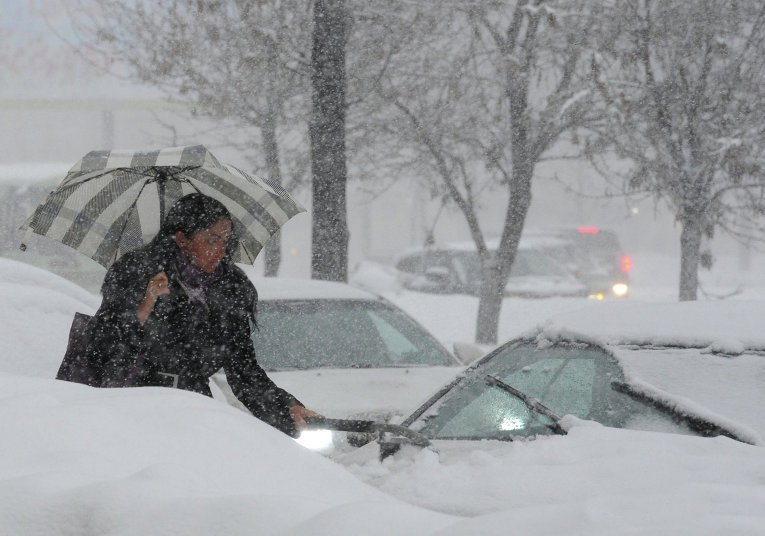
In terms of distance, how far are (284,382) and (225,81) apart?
7217 millimetres

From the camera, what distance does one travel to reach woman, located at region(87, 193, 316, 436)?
3525 mm

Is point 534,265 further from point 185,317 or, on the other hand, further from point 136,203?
point 185,317

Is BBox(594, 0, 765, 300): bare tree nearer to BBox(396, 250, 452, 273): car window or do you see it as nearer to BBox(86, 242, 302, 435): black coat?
BBox(86, 242, 302, 435): black coat

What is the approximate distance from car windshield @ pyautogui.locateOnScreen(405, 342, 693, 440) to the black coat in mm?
691

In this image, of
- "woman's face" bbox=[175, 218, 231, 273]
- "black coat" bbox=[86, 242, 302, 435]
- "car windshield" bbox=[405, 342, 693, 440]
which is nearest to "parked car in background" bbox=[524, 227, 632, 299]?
"car windshield" bbox=[405, 342, 693, 440]

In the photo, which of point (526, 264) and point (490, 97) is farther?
point (526, 264)

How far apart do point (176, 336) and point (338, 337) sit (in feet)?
10.0

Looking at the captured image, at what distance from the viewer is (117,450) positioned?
200 centimetres

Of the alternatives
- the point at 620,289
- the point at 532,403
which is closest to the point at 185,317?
the point at 532,403

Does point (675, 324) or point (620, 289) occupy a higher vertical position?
point (620, 289)

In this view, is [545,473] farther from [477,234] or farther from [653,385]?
[477,234]

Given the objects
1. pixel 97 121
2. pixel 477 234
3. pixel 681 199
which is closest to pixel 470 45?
pixel 477 234

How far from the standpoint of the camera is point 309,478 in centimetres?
207

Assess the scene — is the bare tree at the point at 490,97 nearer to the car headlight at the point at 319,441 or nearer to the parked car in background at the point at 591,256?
the parked car in background at the point at 591,256
